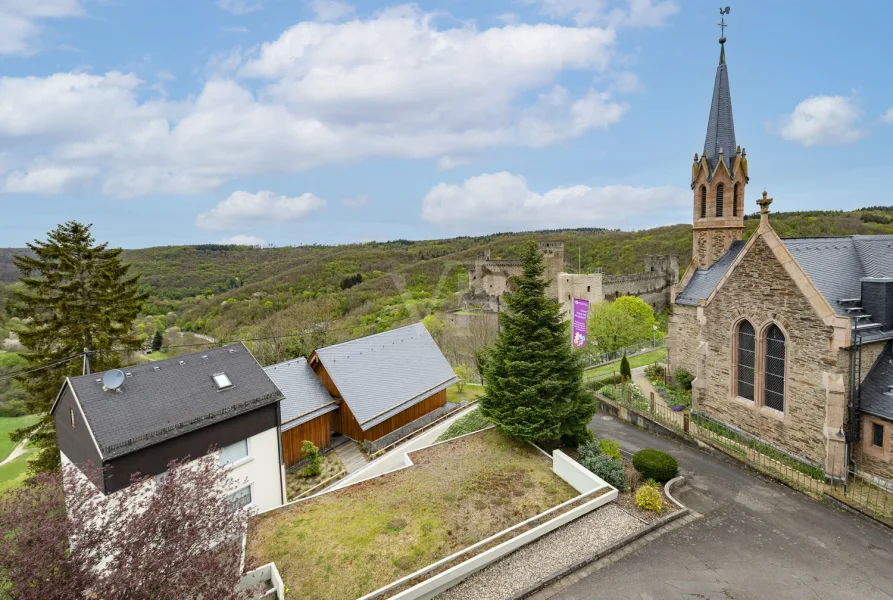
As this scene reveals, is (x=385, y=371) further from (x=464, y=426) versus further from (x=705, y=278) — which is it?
(x=705, y=278)

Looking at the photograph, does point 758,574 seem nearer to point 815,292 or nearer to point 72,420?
point 815,292

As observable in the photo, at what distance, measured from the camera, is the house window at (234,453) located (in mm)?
13116

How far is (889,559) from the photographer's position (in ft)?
33.7

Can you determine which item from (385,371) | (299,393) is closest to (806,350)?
(385,371)

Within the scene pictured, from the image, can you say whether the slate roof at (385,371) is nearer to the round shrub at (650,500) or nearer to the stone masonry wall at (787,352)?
the round shrub at (650,500)

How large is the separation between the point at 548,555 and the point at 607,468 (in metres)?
4.07

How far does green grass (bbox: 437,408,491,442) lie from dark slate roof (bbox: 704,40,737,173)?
60.4ft

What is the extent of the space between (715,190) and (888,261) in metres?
10.4

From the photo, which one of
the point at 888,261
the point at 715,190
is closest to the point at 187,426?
the point at 888,261

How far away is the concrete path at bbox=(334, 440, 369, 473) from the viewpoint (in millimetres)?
17914

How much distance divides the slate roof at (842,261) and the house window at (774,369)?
74.0 inches

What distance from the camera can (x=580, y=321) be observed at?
20312 mm

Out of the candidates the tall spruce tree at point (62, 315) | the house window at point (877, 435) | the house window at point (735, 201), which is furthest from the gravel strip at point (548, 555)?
the house window at point (735, 201)

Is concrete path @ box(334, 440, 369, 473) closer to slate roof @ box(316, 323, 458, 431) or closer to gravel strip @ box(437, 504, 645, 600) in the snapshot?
slate roof @ box(316, 323, 458, 431)
